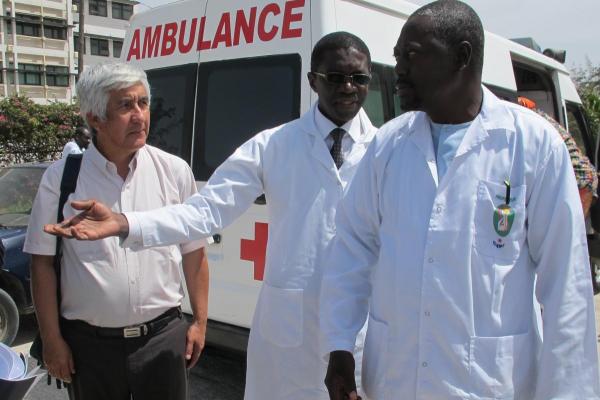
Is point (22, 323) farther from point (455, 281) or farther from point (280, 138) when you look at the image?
point (455, 281)

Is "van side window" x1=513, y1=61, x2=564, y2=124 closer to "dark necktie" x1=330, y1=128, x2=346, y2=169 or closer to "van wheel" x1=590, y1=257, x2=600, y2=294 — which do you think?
"van wheel" x1=590, y1=257, x2=600, y2=294

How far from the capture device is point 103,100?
2.23 metres

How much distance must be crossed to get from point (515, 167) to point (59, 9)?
52.1 metres

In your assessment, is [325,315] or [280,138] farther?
[280,138]

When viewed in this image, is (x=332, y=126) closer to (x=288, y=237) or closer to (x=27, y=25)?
(x=288, y=237)

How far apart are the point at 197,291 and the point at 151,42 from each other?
2278 mm

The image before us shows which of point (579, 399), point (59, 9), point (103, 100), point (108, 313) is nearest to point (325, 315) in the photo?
point (579, 399)

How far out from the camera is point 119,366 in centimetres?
228

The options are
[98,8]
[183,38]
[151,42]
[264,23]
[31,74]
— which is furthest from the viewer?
[98,8]

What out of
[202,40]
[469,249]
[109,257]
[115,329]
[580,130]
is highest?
[202,40]

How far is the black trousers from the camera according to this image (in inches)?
89.5

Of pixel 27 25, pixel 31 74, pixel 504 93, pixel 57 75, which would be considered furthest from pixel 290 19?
pixel 27 25

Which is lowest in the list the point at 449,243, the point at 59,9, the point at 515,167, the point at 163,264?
the point at 163,264

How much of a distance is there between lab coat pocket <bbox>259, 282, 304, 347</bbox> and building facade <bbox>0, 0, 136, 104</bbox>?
44.6 metres
